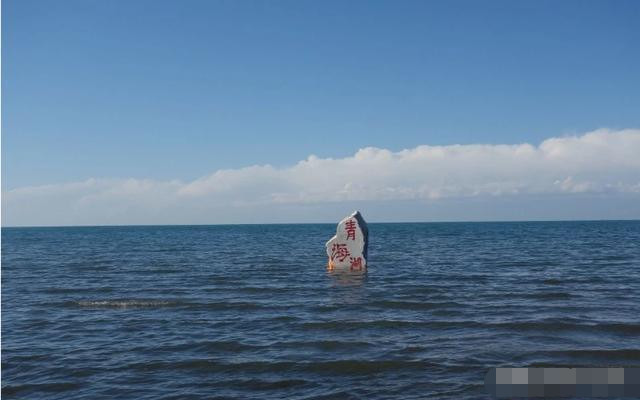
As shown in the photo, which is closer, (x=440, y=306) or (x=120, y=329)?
(x=120, y=329)

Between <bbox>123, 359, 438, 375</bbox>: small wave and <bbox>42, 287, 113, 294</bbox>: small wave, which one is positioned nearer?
<bbox>123, 359, 438, 375</bbox>: small wave

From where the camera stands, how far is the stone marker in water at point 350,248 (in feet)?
115

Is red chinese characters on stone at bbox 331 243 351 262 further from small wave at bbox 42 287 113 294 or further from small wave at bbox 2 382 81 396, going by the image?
small wave at bbox 2 382 81 396

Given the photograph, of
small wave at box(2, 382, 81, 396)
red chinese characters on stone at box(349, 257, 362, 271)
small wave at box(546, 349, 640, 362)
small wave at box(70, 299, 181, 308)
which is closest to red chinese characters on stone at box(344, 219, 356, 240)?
red chinese characters on stone at box(349, 257, 362, 271)

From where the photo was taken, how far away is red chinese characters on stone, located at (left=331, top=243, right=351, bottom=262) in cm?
3544

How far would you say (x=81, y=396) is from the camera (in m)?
12.6

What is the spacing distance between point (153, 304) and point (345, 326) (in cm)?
960

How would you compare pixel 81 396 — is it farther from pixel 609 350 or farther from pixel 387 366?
pixel 609 350

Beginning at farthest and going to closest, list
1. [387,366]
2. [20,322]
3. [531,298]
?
[531,298], [20,322], [387,366]

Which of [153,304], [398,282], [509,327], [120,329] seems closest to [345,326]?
[509,327]

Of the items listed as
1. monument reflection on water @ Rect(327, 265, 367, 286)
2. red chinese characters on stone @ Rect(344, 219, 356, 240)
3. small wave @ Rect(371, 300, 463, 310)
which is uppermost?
red chinese characters on stone @ Rect(344, 219, 356, 240)

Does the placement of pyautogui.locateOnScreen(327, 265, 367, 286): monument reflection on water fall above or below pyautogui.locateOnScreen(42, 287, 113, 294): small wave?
above

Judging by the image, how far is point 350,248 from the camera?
35.4 m

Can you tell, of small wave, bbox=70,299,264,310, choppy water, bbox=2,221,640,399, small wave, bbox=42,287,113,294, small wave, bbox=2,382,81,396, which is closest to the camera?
small wave, bbox=2,382,81,396
